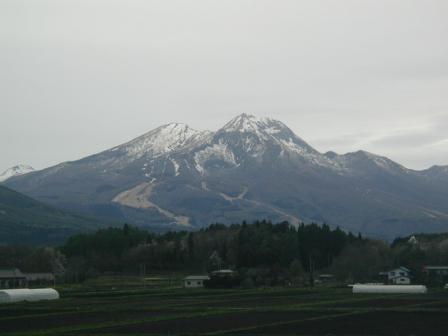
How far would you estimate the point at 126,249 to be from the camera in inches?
6634

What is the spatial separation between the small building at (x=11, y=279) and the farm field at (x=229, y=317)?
50344 mm

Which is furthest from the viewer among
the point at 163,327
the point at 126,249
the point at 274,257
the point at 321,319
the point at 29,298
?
the point at 126,249

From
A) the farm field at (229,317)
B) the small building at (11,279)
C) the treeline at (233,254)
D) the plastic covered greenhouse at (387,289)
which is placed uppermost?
the treeline at (233,254)

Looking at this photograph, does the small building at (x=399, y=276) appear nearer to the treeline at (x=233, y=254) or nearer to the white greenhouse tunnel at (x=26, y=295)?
the treeline at (x=233, y=254)

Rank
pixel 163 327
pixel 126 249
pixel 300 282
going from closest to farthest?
1. pixel 163 327
2. pixel 300 282
3. pixel 126 249

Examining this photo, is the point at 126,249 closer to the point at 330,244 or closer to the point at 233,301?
the point at 330,244

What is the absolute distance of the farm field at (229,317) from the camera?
43625 mm

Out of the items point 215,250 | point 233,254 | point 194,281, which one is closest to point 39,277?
point 194,281

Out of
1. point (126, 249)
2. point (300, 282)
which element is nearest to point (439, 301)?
point (300, 282)

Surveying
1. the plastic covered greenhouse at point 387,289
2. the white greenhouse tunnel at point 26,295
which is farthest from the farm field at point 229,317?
the plastic covered greenhouse at point 387,289

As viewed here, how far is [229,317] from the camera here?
53.1m

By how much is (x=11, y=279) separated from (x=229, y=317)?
7889cm

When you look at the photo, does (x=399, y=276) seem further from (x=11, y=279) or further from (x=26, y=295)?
(x=26, y=295)

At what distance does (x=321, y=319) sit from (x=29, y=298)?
37352mm
